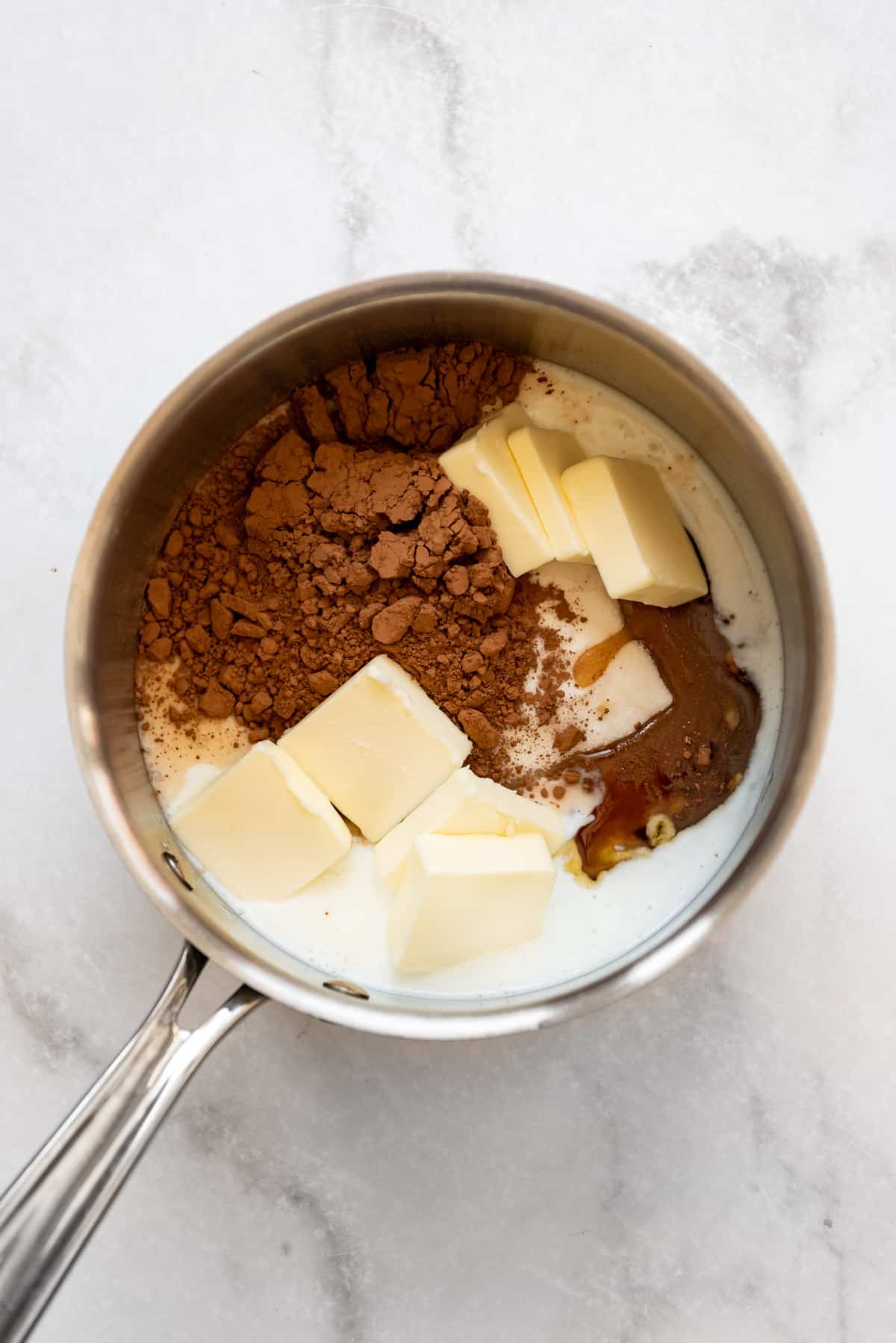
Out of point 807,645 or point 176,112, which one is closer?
point 807,645

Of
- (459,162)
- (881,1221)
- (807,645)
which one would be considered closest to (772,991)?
(881,1221)

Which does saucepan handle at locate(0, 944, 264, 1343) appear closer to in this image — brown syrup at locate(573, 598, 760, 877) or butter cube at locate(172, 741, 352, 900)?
butter cube at locate(172, 741, 352, 900)

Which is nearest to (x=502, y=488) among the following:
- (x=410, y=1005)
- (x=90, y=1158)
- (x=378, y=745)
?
(x=378, y=745)

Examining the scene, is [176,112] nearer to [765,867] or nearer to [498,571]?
[498,571]

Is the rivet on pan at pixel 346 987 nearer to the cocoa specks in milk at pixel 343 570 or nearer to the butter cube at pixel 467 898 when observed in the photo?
the butter cube at pixel 467 898

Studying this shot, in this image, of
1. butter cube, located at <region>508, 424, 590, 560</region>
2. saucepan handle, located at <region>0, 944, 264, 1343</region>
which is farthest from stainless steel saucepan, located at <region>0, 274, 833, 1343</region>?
butter cube, located at <region>508, 424, 590, 560</region>
